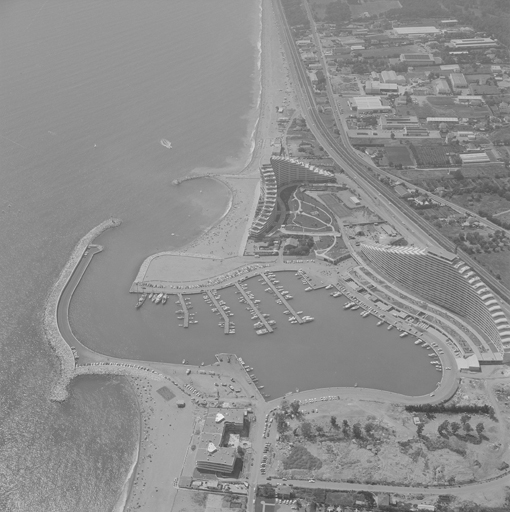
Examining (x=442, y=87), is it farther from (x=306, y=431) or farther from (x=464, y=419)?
(x=306, y=431)

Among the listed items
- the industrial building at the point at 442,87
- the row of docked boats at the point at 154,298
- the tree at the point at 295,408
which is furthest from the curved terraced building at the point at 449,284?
the industrial building at the point at 442,87

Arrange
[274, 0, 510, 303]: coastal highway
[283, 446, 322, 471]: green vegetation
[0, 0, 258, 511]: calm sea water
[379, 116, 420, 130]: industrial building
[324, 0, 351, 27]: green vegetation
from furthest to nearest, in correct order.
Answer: [324, 0, 351, 27]: green vegetation → [379, 116, 420, 130]: industrial building → [274, 0, 510, 303]: coastal highway → [0, 0, 258, 511]: calm sea water → [283, 446, 322, 471]: green vegetation

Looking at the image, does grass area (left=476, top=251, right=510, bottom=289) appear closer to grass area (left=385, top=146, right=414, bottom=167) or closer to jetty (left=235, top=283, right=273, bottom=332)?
grass area (left=385, top=146, right=414, bottom=167)

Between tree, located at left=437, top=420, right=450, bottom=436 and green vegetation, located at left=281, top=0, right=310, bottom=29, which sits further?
green vegetation, located at left=281, top=0, right=310, bottom=29

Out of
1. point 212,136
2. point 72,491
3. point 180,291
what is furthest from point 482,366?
point 212,136

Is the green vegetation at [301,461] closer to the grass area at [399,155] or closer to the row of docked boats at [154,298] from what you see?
the row of docked boats at [154,298]

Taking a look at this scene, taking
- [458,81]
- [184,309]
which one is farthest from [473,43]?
[184,309]

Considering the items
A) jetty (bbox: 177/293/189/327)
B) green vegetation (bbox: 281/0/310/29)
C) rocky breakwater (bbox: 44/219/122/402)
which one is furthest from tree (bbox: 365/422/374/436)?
green vegetation (bbox: 281/0/310/29)
